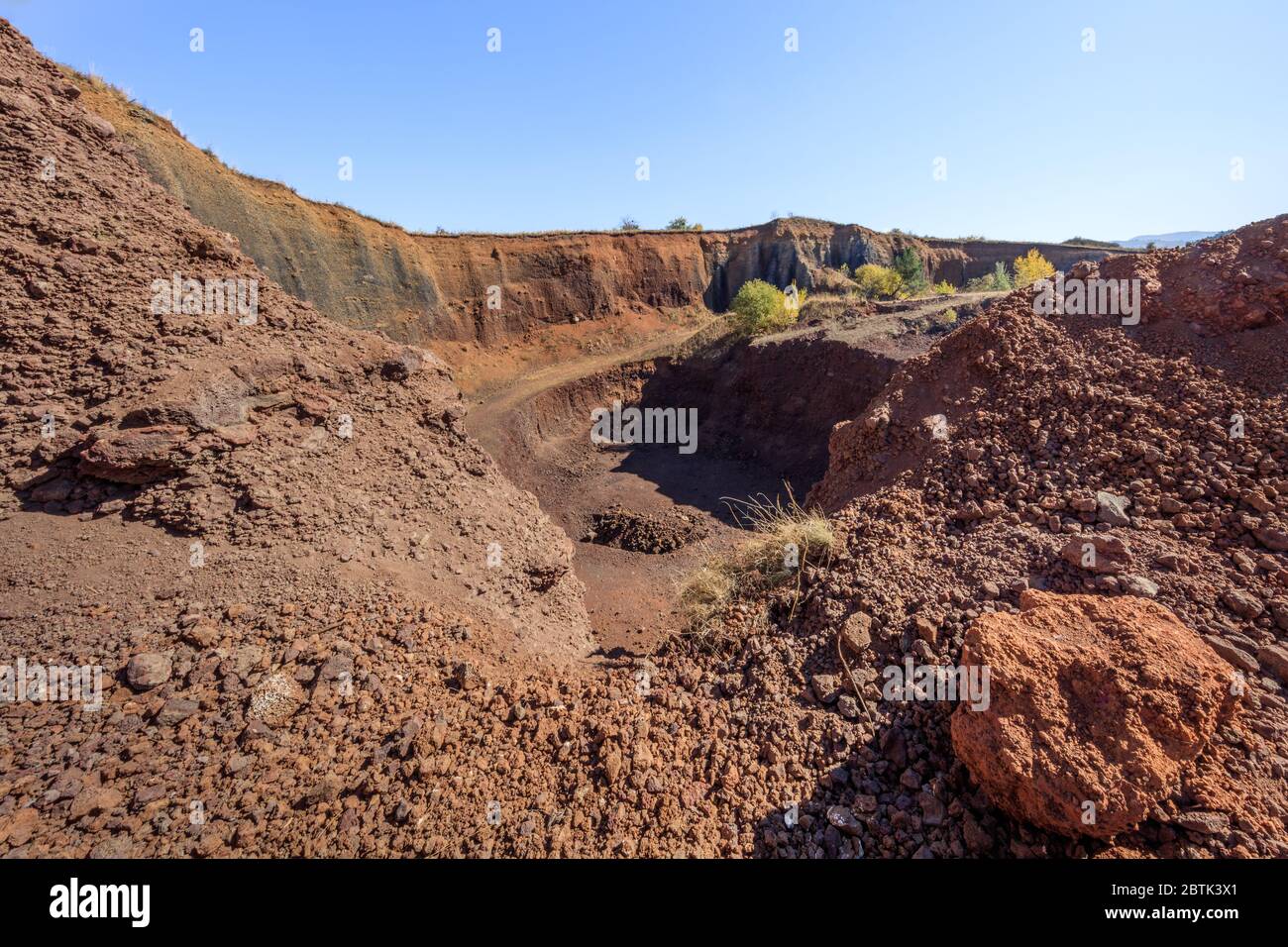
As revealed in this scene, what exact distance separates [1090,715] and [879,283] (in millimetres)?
23175

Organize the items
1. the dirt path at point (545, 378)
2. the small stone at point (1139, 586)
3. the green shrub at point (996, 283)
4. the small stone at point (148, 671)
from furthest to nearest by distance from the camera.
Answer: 1. the green shrub at point (996, 283)
2. the dirt path at point (545, 378)
3. the small stone at point (148, 671)
4. the small stone at point (1139, 586)

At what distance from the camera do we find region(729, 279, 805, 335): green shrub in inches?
661

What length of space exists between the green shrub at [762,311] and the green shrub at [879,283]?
6.16m

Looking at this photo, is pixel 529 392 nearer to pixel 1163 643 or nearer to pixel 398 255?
pixel 398 255

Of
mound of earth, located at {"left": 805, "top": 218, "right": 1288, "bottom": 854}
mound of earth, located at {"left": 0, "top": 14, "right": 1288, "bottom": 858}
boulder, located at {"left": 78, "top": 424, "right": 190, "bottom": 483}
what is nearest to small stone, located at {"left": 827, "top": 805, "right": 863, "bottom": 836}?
mound of earth, located at {"left": 0, "top": 14, "right": 1288, "bottom": 858}

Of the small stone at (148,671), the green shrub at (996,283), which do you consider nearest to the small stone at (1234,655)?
the small stone at (148,671)

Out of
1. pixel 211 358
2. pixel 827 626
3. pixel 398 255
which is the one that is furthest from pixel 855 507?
pixel 398 255

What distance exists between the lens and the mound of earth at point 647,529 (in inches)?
421

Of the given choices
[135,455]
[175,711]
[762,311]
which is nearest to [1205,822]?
[175,711]

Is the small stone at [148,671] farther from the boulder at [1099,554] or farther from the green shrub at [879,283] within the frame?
the green shrub at [879,283]

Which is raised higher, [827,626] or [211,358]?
[211,358]

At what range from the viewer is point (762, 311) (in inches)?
659
